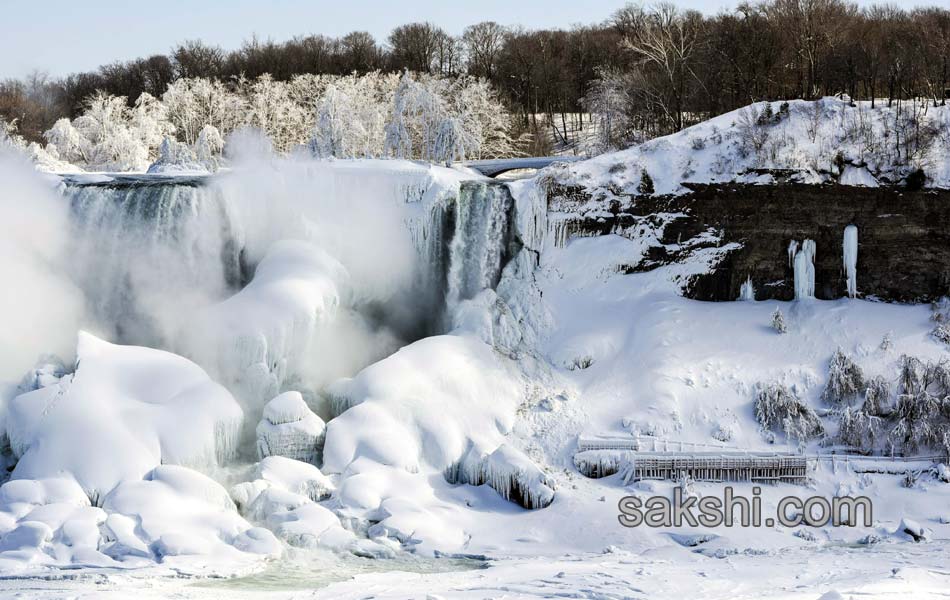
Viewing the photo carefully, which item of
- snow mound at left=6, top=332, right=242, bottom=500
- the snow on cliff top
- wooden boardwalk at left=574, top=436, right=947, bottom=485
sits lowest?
wooden boardwalk at left=574, top=436, right=947, bottom=485

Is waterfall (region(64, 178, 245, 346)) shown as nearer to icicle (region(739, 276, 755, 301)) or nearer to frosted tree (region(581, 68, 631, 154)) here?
icicle (region(739, 276, 755, 301))

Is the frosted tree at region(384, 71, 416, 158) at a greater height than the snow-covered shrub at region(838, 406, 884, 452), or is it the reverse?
the frosted tree at region(384, 71, 416, 158)

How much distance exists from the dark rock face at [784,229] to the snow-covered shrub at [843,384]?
10.2 feet

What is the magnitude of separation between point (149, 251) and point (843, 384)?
15809mm

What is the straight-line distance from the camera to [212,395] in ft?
68.4

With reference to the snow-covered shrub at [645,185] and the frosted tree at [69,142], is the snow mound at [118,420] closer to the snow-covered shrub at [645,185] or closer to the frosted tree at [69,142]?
the snow-covered shrub at [645,185]

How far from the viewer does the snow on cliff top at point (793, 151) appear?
26078mm

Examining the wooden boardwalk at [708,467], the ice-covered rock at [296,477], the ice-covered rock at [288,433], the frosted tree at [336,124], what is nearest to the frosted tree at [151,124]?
the frosted tree at [336,124]

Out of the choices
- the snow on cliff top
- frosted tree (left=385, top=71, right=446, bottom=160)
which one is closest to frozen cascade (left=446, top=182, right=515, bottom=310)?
the snow on cliff top

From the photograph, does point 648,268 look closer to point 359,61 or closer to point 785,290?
point 785,290

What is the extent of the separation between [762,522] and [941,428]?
16.0ft

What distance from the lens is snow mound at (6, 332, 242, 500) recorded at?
19156mm

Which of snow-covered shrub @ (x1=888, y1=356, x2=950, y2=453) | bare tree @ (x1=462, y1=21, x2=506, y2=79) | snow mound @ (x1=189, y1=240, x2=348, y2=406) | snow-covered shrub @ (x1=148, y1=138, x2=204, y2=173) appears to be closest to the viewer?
snow-covered shrub @ (x1=888, y1=356, x2=950, y2=453)

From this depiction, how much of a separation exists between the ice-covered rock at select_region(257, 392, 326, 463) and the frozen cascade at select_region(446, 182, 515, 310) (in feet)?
19.0
